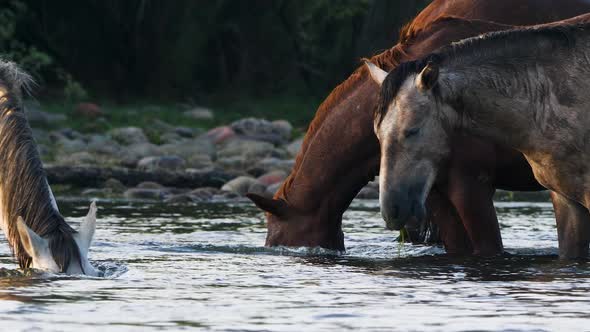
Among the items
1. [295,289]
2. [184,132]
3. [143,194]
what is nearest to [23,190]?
[295,289]

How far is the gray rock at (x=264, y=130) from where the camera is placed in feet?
79.4

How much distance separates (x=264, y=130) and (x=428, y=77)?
55.8ft

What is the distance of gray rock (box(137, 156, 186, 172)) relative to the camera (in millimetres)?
19281

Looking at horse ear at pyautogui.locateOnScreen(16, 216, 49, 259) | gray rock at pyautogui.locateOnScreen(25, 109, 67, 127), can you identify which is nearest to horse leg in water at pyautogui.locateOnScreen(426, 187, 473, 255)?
horse ear at pyautogui.locateOnScreen(16, 216, 49, 259)

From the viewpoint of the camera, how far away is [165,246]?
10500mm

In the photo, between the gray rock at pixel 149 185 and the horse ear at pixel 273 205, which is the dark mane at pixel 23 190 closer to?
the horse ear at pixel 273 205

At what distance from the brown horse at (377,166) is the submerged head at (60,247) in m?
2.63

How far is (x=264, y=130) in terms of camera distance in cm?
2495

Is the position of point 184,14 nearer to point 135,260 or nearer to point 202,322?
point 135,260

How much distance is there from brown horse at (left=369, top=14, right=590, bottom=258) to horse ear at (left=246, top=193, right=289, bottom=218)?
178cm

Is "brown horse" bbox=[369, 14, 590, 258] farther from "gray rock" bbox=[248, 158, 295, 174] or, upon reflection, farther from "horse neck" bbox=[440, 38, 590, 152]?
"gray rock" bbox=[248, 158, 295, 174]

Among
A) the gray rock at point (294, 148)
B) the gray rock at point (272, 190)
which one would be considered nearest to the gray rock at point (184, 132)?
the gray rock at point (294, 148)

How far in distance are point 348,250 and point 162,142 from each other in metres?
13.2

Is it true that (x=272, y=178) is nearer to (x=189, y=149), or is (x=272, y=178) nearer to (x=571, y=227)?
(x=189, y=149)
